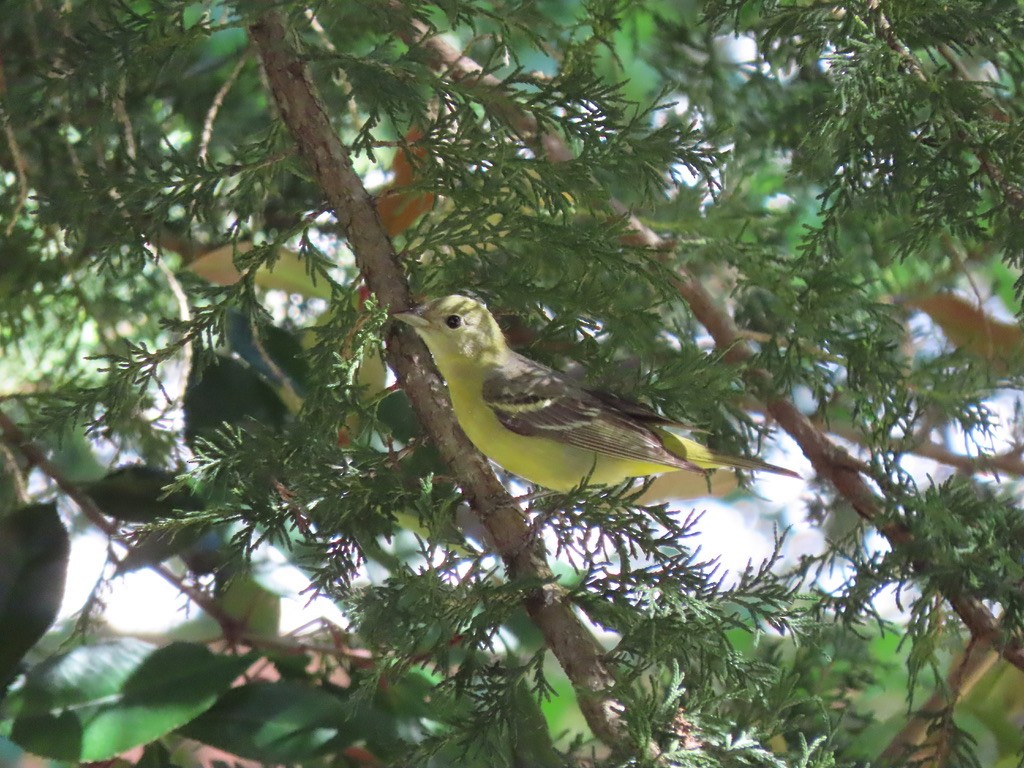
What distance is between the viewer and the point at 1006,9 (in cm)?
112

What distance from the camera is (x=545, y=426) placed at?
1398mm

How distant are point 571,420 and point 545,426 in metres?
0.04

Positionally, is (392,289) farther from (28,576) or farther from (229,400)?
(28,576)

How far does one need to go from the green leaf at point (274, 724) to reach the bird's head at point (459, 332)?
1.64ft

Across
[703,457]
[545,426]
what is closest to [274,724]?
[545,426]

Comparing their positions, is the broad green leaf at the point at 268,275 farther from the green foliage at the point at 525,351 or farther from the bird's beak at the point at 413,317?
the bird's beak at the point at 413,317

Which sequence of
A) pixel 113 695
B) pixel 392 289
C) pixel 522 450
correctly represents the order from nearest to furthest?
pixel 392 289 → pixel 113 695 → pixel 522 450

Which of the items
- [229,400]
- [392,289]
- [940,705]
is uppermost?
[229,400]

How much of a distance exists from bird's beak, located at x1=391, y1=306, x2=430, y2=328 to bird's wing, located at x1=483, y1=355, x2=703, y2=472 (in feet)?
0.78

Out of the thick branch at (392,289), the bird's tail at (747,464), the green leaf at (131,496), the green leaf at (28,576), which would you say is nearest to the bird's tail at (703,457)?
the bird's tail at (747,464)

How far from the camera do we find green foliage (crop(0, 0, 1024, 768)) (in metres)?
1.00

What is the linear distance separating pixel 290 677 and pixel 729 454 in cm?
73

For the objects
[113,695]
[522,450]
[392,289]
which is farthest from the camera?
[522,450]

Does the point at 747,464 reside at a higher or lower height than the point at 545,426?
lower
